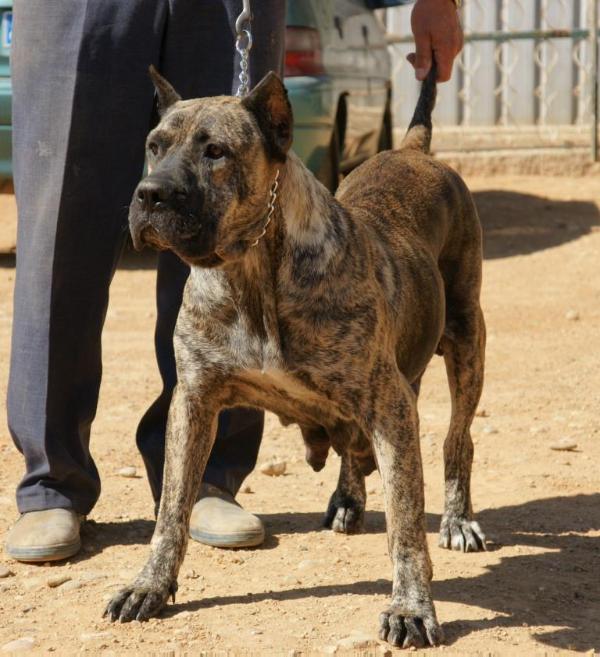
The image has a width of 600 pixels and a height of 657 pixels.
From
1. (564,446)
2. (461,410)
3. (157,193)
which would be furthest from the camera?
(564,446)

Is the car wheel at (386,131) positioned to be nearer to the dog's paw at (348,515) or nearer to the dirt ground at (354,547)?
the dirt ground at (354,547)

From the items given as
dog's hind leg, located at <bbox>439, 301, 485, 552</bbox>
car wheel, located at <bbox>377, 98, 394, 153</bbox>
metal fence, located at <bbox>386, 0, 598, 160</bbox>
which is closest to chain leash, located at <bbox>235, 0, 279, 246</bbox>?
dog's hind leg, located at <bbox>439, 301, 485, 552</bbox>

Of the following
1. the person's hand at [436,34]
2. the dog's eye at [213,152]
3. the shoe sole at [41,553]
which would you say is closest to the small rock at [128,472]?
the shoe sole at [41,553]

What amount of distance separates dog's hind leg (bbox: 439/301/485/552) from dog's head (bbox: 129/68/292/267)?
133cm

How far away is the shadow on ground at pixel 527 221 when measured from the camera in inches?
391

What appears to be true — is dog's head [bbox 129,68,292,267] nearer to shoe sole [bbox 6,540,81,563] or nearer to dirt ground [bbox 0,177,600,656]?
dirt ground [bbox 0,177,600,656]

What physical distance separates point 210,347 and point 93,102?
978 millimetres

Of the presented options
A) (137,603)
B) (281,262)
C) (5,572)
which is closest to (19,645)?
(137,603)

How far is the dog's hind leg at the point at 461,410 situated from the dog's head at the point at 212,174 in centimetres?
133

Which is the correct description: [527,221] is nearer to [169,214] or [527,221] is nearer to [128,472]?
[128,472]

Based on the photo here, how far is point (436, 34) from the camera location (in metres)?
4.62

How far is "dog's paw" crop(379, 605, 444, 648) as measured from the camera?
136 inches

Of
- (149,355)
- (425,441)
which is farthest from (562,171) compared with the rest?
(425,441)

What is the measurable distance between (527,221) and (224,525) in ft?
22.9
